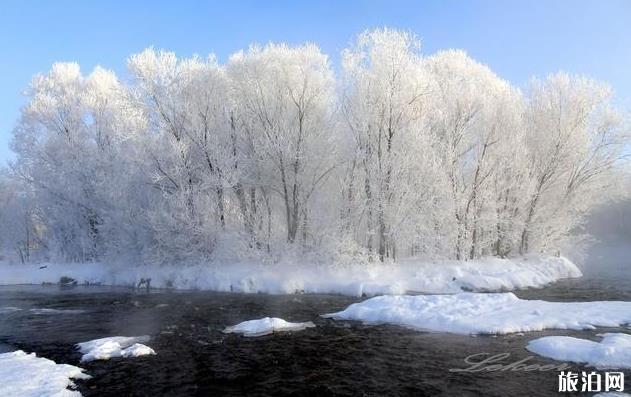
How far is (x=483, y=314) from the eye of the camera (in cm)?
1639

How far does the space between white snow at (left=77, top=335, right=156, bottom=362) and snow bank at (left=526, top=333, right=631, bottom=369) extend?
10308mm

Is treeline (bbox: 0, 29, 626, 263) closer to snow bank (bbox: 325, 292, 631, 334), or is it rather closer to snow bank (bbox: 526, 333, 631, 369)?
snow bank (bbox: 325, 292, 631, 334)

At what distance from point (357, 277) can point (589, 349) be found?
1569 centimetres

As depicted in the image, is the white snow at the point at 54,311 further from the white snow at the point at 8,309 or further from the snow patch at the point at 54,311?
the white snow at the point at 8,309

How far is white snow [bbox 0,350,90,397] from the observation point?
9.63 metres

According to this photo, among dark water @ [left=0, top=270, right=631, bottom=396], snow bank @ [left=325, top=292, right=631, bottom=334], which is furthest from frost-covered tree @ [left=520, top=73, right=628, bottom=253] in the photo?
snow bank @ [left=325, top=292, right=631, bottom=334]

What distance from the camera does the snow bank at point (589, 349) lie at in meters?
11.2

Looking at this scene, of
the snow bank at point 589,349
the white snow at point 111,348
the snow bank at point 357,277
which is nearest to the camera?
the snow bank at point 589,349

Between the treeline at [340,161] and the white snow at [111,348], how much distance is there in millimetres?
14978

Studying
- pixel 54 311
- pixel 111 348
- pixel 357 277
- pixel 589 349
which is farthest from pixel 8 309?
pixel 589 349

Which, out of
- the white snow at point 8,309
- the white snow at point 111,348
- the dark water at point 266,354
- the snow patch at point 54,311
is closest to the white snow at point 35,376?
the dark water at point 266,354

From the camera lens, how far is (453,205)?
29.8 metres

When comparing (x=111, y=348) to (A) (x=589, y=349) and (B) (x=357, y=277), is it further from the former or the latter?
(B) (x=357, y=277)

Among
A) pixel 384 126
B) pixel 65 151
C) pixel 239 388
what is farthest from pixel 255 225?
pixel 239 388
